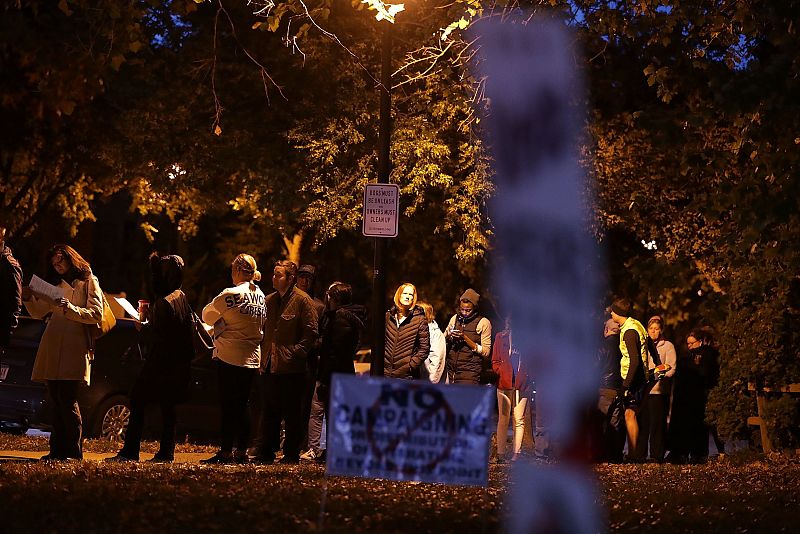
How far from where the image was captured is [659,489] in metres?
12.6

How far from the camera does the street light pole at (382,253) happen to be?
1477 centimetres

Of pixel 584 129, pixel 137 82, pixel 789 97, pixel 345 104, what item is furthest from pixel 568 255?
pixel 789 97

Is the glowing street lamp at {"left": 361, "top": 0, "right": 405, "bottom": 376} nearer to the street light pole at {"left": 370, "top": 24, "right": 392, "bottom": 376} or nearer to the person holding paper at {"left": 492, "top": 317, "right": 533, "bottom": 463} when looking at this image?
the street light pole at {"left": 370, "top": 24, "right": 392, "bottom": 376}

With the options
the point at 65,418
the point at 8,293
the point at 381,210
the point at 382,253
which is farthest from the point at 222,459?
the point at 381,210

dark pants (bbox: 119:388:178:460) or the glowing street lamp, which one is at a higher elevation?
the glowing street lamp

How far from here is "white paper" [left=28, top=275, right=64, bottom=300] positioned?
12117mm

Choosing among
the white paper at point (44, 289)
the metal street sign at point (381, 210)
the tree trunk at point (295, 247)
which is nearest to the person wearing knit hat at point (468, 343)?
the metal street sign at point (381, 210)

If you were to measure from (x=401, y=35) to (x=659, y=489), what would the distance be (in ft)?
47.9

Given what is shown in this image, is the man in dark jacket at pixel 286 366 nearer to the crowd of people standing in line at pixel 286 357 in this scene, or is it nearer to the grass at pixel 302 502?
the crowd of people standing in line at pixel 286 357

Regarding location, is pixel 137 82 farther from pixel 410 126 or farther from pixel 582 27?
pixel 582 27

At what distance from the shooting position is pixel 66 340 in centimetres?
1227

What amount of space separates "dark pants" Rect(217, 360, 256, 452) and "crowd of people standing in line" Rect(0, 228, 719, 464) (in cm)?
1

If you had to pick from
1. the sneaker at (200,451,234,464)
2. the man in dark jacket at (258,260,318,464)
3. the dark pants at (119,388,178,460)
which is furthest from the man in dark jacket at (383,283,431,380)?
the dark pants at (119,388,178,460)

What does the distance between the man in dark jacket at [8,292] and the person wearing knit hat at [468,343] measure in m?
6.38
